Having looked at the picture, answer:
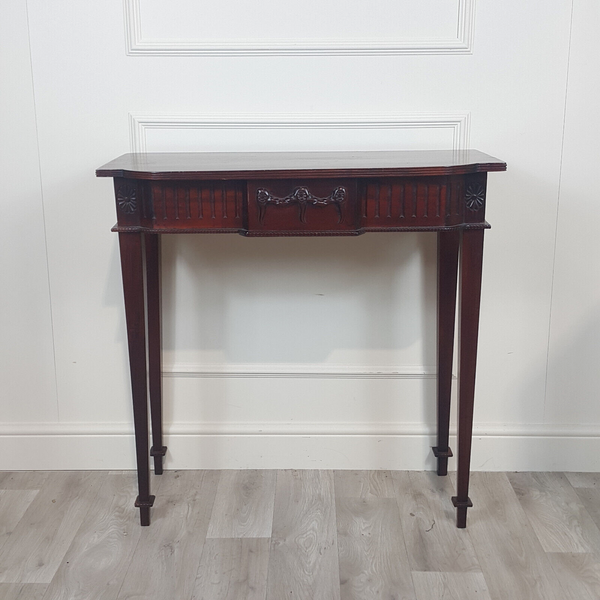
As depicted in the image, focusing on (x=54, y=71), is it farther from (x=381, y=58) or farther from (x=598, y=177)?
(x=598, y=177)

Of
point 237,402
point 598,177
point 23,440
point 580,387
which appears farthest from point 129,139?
point 580,387

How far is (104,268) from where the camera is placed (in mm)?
1987

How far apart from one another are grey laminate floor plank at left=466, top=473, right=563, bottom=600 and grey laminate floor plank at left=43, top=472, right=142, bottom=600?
89 centimetres

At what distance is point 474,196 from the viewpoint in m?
1.51

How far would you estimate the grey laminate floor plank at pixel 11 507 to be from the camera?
5.92 feet

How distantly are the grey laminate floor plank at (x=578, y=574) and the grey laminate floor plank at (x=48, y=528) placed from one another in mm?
1225

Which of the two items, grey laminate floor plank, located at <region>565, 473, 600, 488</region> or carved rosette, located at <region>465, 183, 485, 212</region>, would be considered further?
grey laminate floor plank, located at <region>565, 473, 600, 488</region>

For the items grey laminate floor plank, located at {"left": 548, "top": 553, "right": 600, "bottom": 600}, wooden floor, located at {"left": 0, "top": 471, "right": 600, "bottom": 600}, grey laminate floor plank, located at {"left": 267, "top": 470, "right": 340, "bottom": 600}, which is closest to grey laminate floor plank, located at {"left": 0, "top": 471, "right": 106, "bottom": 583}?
wooden floor, located at {"left": 0, "top": 471, "right": 600, "bottom": 600}

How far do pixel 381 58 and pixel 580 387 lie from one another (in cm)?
116

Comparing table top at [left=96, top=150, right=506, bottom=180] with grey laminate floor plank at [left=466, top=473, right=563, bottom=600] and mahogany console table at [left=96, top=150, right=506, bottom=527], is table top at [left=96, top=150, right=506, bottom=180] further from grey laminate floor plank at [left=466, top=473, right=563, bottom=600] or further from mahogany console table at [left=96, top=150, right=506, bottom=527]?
grey laminate floor plank at [left=466, top=473, right=563, bottom=600]

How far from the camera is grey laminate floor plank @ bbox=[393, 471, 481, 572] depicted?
165cm

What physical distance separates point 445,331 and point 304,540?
706 millimetres

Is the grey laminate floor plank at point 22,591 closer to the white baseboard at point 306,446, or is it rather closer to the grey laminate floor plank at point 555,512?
the white baseboard at point 306,446

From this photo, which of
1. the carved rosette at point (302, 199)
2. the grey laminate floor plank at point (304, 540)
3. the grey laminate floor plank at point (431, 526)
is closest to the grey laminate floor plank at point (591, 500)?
the grey laminate floor plank at point (431, 526)
